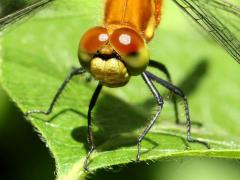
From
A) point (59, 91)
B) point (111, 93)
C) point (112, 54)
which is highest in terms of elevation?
point (112, 54)

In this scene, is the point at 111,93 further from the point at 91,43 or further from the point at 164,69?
the point at 91,43

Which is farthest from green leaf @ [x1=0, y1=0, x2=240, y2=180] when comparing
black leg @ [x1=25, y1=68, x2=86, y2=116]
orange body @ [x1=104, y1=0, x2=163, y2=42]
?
orange body @ [x1=104, y1=0, x2=163, y2=42]

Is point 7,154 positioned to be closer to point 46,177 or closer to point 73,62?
point 46,177

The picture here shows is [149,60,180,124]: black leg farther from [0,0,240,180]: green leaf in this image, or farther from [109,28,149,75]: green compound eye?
[109,28,149,75]: green compound eye

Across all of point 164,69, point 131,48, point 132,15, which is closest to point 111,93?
point 164,69

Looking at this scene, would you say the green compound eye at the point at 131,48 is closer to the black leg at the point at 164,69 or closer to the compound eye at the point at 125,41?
the compound eye at the point at 125,41

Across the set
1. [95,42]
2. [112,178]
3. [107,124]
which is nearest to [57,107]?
[107,124]
